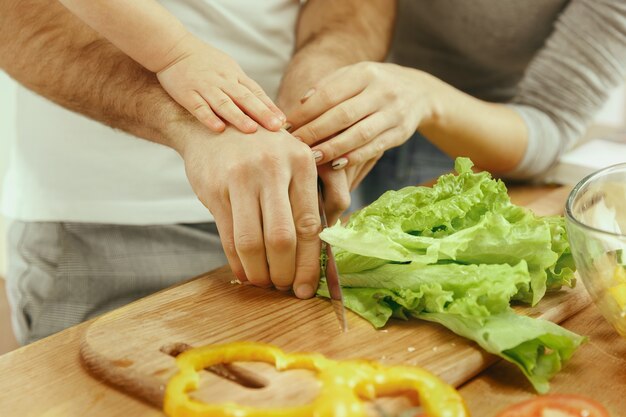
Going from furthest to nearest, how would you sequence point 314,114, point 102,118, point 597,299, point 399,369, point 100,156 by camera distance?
point 100,156 → point 102,118 → point 314,114 → point 597,299 → point 399,369

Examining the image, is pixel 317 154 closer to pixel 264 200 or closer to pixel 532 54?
pixel 264 200

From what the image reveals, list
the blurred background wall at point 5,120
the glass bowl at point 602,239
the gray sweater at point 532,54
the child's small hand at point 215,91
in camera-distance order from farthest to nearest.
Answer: the blurred background wall at point 5,120 < the gray sweater at point 532,54 < the child's small hand at point 215,91 < the glass bowl at point 602,239

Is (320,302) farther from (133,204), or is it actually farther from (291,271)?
(133,204)

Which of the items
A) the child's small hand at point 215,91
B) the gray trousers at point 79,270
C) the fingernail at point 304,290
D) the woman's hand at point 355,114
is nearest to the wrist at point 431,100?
the woman's hand at point 355,114

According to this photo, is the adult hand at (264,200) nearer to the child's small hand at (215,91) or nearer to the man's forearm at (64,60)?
the child's small hand at (215,91)

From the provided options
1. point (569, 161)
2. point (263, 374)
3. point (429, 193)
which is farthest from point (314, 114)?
point (569, 161)

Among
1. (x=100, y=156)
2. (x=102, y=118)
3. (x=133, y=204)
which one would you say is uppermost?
(x=102, y=118)

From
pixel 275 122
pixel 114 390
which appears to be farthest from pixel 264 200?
pixel 114 390
